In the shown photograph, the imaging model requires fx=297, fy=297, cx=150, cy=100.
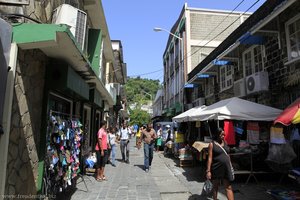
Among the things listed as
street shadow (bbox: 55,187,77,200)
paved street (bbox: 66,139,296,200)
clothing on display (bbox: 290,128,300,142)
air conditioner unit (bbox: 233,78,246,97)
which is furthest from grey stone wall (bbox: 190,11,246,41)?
street shadow (bbox: 55,187,77,200)

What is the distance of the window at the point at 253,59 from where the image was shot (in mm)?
11773

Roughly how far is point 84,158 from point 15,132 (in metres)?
5.72

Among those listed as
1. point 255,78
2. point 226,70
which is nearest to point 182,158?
point 255,78

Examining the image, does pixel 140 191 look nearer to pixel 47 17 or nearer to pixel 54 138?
pixel 54 138

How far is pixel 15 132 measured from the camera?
4.61 m

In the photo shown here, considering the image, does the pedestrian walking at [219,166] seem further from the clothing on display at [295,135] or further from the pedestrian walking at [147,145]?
the pedestrian walking at [147,145]

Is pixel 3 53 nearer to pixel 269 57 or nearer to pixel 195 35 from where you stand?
pixel 269 57

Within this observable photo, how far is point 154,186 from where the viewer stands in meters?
8.55

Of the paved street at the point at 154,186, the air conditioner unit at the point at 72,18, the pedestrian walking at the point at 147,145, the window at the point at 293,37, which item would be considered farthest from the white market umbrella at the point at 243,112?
the air conditioner unit at the point at 72,18

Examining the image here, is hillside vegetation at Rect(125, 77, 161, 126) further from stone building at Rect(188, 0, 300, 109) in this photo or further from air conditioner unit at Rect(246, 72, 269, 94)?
air conditioner unit at Rect(246, 72, 269, 94)

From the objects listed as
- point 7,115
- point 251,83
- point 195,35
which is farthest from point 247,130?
point 195,35

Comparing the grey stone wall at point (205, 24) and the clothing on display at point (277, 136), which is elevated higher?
the grey stone wall at point (205, 24)

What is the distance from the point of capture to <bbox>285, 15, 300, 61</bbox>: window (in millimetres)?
9188

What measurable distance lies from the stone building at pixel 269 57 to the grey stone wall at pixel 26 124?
22.6 ft
